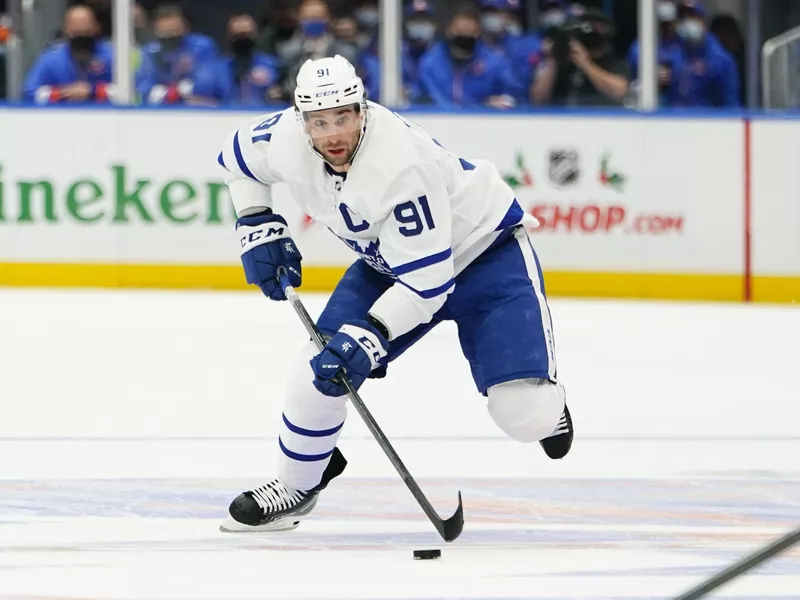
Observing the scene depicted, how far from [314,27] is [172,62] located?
0.79 meters

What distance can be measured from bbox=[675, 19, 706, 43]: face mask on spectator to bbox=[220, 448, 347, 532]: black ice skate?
546 cm

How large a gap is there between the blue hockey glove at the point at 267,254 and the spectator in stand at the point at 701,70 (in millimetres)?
5221

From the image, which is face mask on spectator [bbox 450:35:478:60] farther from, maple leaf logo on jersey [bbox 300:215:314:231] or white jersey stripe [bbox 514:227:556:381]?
white jersey stripe [bbox 514:227:556:381]

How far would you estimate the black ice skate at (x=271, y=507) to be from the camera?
3.42 meters

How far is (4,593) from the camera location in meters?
2.78

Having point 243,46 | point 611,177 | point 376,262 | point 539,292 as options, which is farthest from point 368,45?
point 376,262

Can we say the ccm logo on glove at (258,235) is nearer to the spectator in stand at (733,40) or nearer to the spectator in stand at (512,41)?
the spectator in stand at (512,41)

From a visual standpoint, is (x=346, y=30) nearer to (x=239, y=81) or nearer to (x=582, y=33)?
(x=239, y=81)

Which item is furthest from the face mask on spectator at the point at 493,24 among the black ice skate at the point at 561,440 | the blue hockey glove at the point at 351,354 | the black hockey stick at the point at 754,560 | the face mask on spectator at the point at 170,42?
the black hockey stick at the point at 754,560

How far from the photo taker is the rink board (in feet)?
27.3

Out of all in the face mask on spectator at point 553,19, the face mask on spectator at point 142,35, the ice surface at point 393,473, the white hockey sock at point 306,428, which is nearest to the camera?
the ice surface at point 393,473

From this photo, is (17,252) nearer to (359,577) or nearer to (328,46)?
(328,46)

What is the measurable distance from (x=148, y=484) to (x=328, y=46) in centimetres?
476

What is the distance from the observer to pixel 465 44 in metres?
8.39
